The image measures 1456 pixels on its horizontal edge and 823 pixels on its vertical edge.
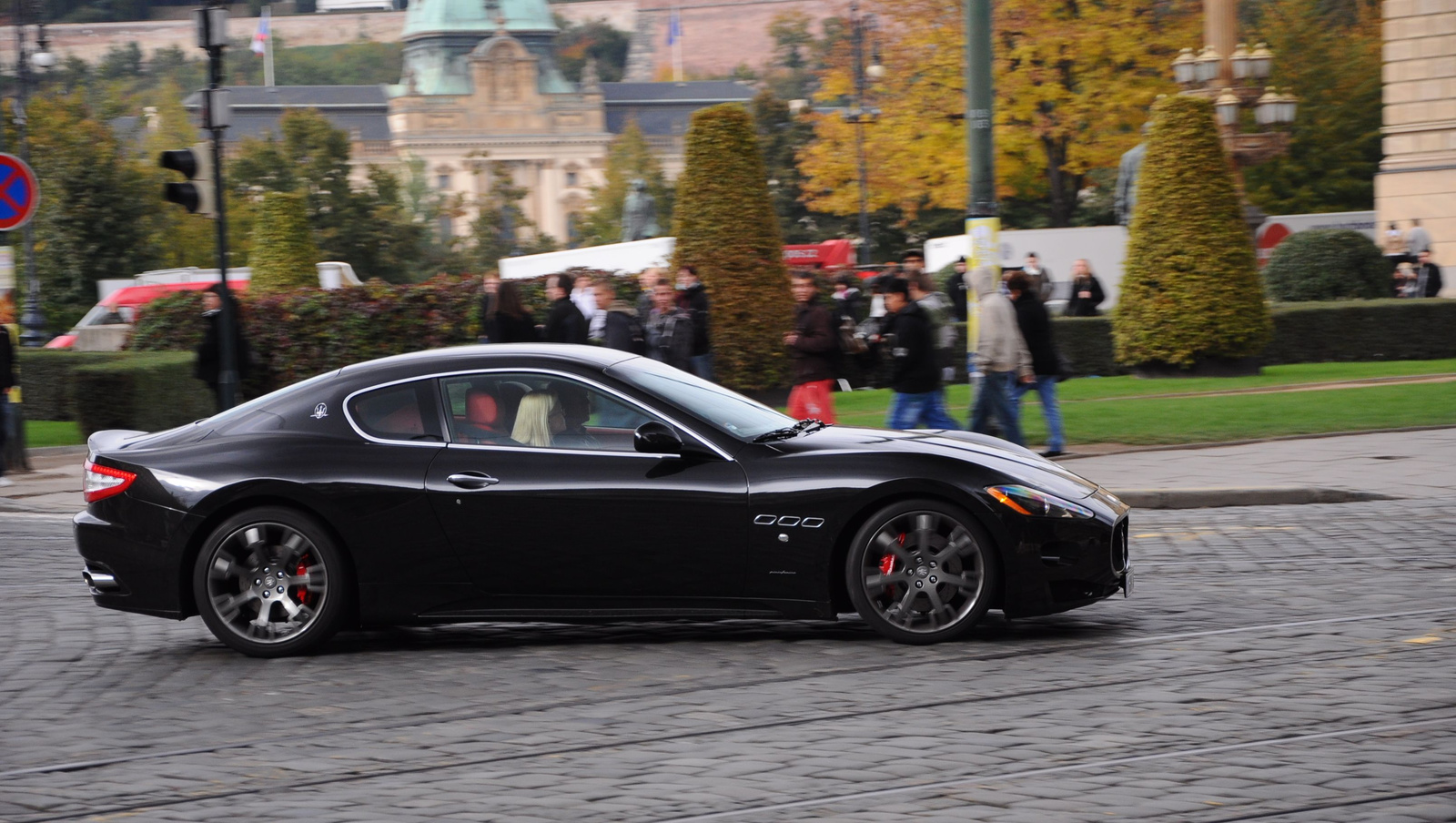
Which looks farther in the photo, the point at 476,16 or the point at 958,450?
the point at 476,16

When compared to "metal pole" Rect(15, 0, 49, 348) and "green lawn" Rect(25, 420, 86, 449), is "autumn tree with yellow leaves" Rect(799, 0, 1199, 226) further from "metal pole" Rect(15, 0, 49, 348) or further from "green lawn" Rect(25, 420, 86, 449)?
"green lawn" Rect(25, 420, 86, 449)

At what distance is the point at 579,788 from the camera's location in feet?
17.6

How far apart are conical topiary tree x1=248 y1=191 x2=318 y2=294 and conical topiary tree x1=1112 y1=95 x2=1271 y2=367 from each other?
15.5 metres

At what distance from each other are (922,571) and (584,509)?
1.45 metres

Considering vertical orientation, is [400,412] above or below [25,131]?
below

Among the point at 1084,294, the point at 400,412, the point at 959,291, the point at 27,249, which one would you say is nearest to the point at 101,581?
the point at 400,412

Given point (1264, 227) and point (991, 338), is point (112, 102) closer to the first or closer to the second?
point (1264, 227)

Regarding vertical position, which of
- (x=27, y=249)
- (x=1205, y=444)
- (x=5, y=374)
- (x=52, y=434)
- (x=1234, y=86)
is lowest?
(x=52, y=434)

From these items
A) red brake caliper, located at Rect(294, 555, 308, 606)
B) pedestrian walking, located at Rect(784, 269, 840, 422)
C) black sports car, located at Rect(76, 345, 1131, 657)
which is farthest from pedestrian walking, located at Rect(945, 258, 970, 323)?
red brake caliper, located at Rect(294, 555, 308, 606)

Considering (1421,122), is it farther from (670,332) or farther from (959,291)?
(670,332)

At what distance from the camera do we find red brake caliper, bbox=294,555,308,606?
7566 millimetres

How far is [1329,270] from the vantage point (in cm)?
2753

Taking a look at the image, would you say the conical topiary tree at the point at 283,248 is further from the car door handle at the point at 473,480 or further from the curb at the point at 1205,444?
the car door handle at the point at 473,480

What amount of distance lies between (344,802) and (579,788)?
0.72 metres
